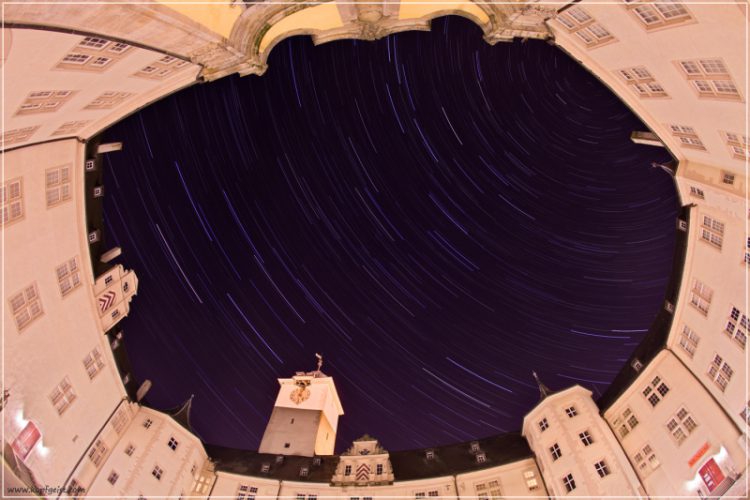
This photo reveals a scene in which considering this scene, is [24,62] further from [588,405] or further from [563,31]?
[588,405]

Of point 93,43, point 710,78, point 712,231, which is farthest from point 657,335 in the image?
point 93,43

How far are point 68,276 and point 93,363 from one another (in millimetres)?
7984

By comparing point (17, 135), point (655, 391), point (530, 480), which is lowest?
point (530, 480)

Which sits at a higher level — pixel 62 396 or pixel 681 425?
pixel 681 425

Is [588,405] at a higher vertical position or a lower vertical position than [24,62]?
lower

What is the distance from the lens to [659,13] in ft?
71.5

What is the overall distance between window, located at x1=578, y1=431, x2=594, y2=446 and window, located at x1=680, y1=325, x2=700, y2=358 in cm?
1150

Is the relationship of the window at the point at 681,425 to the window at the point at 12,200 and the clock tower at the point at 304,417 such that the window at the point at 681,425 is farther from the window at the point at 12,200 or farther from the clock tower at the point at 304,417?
the window at the point at 12,200

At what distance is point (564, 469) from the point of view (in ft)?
136

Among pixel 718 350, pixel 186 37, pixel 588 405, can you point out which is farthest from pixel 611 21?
pixel 588 405

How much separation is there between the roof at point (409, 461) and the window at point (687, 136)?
1293 inches

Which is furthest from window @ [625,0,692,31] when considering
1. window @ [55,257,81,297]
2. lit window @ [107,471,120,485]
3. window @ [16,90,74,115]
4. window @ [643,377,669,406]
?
lit window @ [107,471,120,485]

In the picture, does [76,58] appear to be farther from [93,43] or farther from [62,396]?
[62,396]

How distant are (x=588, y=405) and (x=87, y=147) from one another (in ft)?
162
